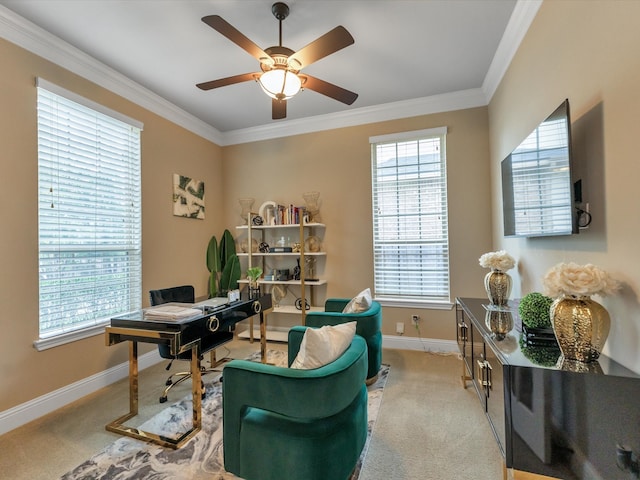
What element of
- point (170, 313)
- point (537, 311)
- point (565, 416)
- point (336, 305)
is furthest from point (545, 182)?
point (170, 313)

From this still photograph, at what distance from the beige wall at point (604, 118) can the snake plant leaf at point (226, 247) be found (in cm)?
359

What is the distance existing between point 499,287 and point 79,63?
3.95 metres

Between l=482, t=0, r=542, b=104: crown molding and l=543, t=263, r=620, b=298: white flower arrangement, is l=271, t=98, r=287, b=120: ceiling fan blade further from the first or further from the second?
l=543, t=263, r=620, b=298: white flower arrangement

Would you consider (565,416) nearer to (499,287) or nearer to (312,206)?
(499,287)

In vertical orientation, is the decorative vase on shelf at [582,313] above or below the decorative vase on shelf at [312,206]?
below

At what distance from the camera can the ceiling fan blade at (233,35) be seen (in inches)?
66.0

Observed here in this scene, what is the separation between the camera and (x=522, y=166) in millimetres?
1977

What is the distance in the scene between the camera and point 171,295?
2.96m

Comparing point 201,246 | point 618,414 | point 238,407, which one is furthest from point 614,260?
point 201,246

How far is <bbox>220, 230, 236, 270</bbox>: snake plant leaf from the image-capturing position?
425cm

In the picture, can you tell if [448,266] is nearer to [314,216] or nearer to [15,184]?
[314,216]

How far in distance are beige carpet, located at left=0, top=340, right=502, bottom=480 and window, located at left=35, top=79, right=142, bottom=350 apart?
627mm

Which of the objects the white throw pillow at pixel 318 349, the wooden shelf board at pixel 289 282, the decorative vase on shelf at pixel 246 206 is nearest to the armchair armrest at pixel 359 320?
the white throw pillow at pixel 318 349

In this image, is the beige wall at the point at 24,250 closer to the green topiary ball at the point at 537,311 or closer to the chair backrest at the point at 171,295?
the chair backrest at the point at 171,295
